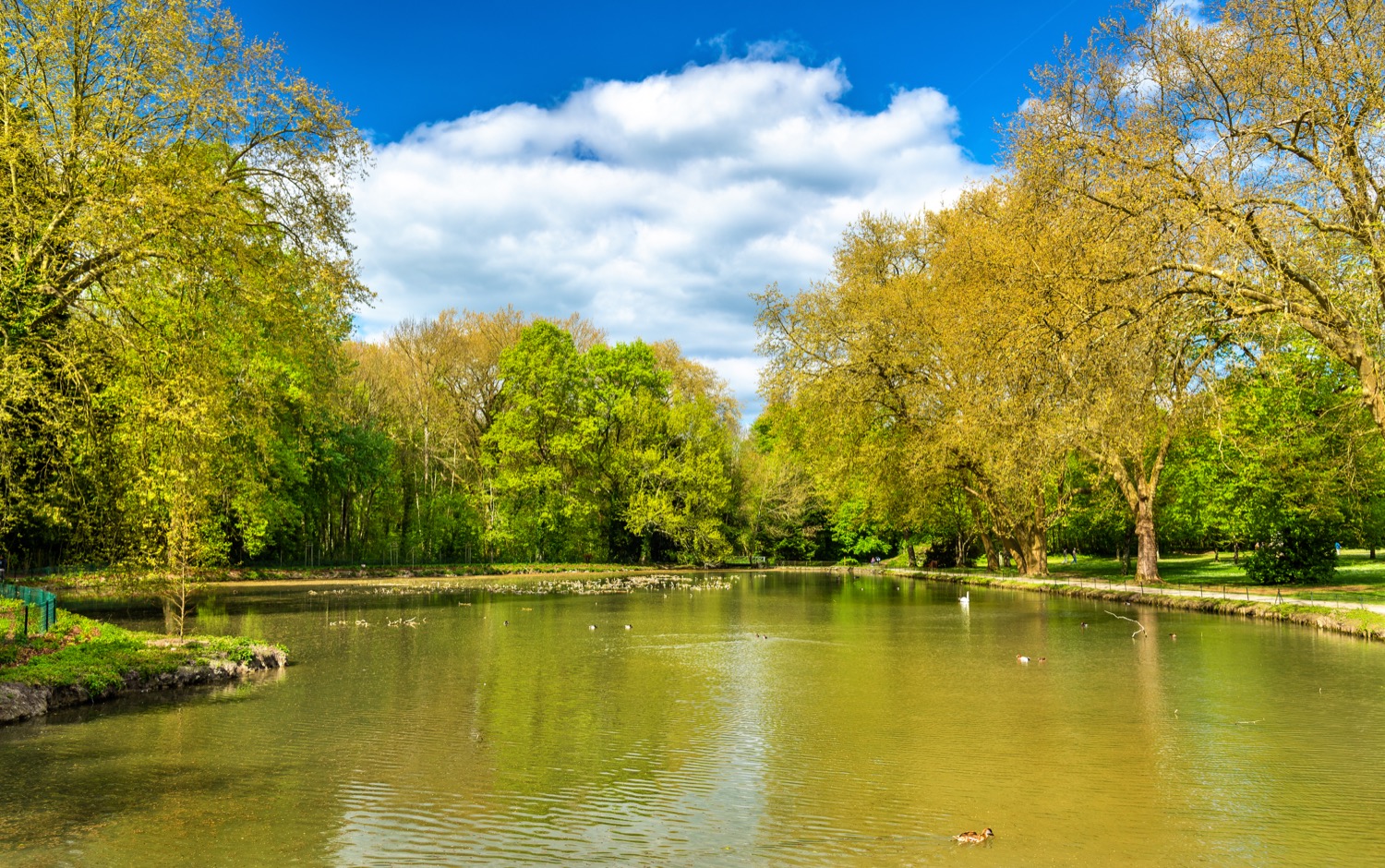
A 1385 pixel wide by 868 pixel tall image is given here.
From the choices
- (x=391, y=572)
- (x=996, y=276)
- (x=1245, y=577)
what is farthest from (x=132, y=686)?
(x=1245, y=577)

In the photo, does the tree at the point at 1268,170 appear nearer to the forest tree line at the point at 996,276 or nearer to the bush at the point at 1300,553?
the forest tree line at the point at 996,276

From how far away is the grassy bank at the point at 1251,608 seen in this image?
21.0 meters

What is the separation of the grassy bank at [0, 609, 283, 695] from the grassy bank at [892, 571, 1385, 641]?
23501 millimetres

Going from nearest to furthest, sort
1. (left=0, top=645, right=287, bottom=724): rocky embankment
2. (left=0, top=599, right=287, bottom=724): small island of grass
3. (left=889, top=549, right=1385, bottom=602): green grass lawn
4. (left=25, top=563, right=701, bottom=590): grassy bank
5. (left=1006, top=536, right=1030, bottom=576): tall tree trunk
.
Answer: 1. (left=0, top=645, right=287, bottom=724): rocky embankment
2. (left=0, top=599, right=287, bottom=724): small island of grass
3. (left=889, top=549, right=1385, bottom=602): green grass lawn
4. (left=25, top=563, right=701, bottom=590): grassy bank
5. (left=1006, top=536, right=1030, bottom=576): tall tree trunk

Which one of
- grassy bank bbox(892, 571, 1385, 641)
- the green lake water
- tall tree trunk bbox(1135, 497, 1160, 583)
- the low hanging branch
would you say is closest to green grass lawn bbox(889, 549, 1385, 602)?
tall tree trunk bbox(1135, 497, 1160, 583)

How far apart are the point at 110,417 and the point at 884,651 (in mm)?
16061

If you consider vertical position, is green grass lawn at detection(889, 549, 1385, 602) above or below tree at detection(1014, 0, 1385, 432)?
below

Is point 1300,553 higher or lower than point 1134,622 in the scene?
higher

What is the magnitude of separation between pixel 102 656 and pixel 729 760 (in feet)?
37.8

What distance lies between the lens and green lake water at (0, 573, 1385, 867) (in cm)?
787

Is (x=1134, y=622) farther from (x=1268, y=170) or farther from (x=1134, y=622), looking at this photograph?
(x=1268, y=170)

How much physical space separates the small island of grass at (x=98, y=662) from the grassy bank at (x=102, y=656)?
0.01 meters

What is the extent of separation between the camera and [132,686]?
15367mm

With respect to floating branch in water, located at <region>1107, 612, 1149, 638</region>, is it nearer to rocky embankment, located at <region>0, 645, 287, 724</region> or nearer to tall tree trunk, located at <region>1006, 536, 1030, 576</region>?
tall tree trunk, located at <region>1006, 536, 1030, 576</region>
